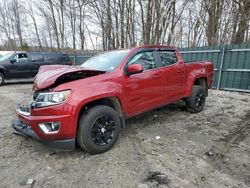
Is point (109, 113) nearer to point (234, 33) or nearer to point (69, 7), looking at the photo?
point (234, 33)

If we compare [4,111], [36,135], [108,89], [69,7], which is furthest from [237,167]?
[69,7]

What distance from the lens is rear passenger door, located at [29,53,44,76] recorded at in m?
11.4

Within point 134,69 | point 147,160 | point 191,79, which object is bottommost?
point 147,160

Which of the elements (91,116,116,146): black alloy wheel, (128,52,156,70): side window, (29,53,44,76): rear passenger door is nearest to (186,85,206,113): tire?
(128,52,156,70): side window

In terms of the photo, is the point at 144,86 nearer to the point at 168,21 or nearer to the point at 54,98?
the point at 54,98

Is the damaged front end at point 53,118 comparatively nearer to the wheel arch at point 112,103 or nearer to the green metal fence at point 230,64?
the wheel arch at point 112,103

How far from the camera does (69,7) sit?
20.2 meters

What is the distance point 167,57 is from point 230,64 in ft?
16.2

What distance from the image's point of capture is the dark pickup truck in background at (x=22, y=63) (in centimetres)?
1062

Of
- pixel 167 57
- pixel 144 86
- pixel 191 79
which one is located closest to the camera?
pixel 144 86

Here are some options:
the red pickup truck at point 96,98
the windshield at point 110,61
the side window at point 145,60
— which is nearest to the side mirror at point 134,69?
the red pickup truck at point 96,98

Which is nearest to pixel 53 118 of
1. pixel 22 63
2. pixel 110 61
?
pixel 110 61

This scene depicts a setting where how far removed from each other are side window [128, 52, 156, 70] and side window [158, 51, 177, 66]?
0.29m

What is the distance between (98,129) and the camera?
306 centimetres
